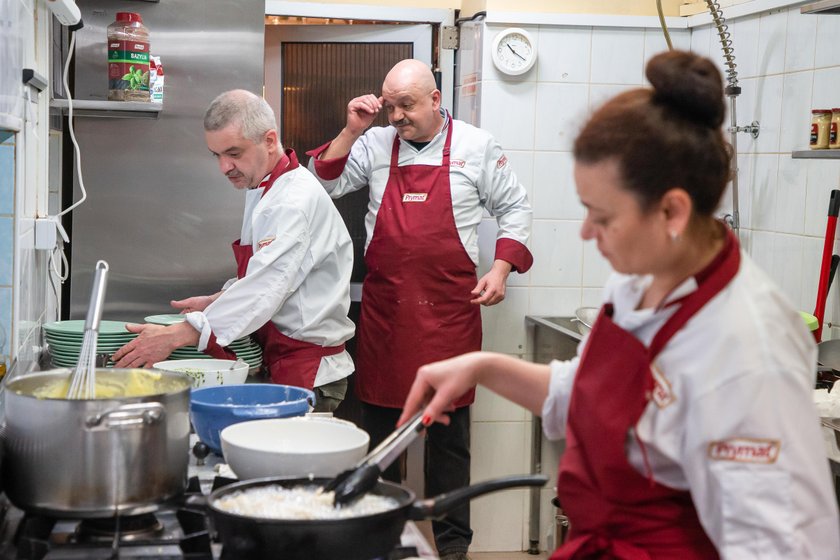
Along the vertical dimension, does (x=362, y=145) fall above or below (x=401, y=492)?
above

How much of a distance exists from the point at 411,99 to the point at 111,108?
102 centimetres

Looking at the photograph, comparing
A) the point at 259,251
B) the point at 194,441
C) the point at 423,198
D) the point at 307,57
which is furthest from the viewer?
the point at 307,57

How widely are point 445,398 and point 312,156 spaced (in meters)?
2.36

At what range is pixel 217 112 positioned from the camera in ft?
9.09

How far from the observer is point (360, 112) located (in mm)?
3609

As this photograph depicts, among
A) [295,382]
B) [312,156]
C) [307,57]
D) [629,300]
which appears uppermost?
[307,57]

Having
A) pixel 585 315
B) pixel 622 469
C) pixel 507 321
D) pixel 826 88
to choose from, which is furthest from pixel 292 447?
pixel 507 321

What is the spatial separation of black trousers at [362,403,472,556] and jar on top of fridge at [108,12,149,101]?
1382 millimetres

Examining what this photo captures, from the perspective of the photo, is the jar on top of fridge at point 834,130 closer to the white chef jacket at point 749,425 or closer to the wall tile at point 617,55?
the wall tile at point 617,55

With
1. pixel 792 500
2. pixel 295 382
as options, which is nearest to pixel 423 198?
pixel 295 382

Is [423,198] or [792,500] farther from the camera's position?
[423,198]

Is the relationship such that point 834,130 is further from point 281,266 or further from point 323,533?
point 323,533

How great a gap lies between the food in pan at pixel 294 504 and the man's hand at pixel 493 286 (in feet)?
7.09

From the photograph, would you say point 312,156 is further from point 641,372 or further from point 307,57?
point 641,372
